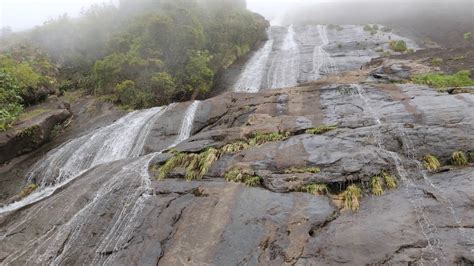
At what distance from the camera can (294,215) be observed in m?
9.64

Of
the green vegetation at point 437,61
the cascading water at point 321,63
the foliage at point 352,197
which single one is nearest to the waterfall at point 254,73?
the cascading water at point 321,63

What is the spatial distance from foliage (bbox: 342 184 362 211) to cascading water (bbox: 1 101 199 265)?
5924mm

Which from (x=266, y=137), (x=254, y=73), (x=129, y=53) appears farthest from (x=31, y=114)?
(x=254, y=73)

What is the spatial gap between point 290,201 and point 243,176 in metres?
1.96

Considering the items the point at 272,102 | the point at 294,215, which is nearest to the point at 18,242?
the point at 294,215

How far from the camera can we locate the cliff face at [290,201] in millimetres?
8570

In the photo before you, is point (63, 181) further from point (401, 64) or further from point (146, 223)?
point (401, 64)

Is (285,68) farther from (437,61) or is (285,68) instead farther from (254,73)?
(437,61)

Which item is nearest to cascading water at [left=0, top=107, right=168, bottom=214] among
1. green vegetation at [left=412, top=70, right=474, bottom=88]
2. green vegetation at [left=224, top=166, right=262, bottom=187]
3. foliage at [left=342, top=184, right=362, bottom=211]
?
green vegetation at [left=224, top=166, right=262, bottom=187]

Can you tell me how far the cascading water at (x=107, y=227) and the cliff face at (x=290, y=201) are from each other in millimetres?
38

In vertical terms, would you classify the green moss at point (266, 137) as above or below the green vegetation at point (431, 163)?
below

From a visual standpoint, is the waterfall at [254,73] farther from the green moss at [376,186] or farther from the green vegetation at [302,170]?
the green moss at [376,186]

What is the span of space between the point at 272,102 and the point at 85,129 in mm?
11078

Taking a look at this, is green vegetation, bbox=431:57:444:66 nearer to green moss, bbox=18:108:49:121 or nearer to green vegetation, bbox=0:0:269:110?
green vegetation, bbox=0:0:269:110
